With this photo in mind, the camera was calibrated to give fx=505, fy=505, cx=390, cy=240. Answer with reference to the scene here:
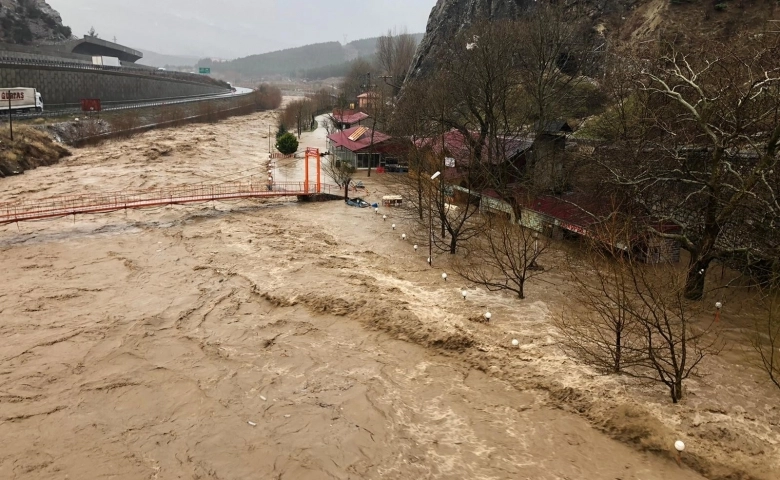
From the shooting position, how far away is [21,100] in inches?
2060

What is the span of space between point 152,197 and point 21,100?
31966 millimetres

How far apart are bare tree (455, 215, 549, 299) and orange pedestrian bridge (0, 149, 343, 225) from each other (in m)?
15.3

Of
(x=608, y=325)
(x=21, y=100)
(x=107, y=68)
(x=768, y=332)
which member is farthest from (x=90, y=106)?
(x=768, y=332)

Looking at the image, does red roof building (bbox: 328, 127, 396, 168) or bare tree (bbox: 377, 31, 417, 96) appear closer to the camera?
red roof building (bbox: 328, 127, 396, 168)

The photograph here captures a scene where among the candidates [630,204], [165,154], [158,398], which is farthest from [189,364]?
[165,154]

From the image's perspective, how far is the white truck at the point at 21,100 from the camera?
4872 cm

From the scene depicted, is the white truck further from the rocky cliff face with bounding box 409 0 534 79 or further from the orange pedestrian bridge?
the rocky cliff face with bounding box 409 0 534 79

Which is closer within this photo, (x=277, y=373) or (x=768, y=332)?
(x=277, y=373)

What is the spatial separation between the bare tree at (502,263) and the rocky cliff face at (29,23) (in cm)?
9546

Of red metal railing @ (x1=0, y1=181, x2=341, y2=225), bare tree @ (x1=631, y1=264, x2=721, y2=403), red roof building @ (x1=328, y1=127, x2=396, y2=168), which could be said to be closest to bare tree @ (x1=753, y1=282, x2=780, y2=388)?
bare tree @ (x1=631, y1=264, x2=721, y2=403)

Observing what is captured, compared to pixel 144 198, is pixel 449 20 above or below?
above

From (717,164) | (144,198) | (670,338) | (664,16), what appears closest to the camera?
(670,338)

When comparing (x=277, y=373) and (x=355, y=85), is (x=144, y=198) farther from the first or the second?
(x=355, y=85)

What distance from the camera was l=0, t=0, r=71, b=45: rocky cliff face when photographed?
287ft
